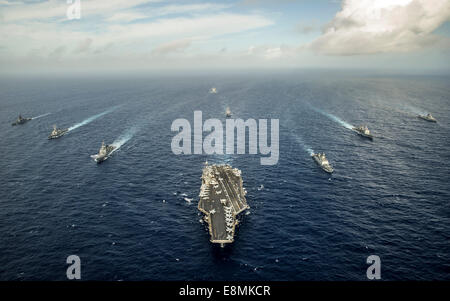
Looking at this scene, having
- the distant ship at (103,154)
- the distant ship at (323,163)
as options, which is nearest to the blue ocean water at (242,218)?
the distant ship at (103,154)

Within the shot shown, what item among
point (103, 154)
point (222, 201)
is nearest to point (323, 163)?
point (222, 201)

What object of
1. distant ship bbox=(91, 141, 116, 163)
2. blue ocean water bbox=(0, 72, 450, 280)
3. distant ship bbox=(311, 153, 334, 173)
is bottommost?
blue ocean water bbox=(0, 72, 450, 280)

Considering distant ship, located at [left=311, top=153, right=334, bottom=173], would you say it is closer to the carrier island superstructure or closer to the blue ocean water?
the blue ocean water

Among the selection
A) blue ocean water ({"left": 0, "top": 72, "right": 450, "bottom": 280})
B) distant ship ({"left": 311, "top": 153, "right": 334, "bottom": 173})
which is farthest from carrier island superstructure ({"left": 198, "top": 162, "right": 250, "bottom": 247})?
distant ship ({"left": 311, "top": 153, "right": 334, "bottom": 173})

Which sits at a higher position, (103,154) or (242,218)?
(103,154)

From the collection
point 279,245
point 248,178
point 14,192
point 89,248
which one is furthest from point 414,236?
point 14,192

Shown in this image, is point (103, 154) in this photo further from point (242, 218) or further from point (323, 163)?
point (323, 163)

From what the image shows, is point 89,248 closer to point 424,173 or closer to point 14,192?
point 14,192

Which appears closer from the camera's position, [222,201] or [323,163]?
[222,201]

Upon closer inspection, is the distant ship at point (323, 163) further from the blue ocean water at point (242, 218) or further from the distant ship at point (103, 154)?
the distant ship at point (103, 154)
